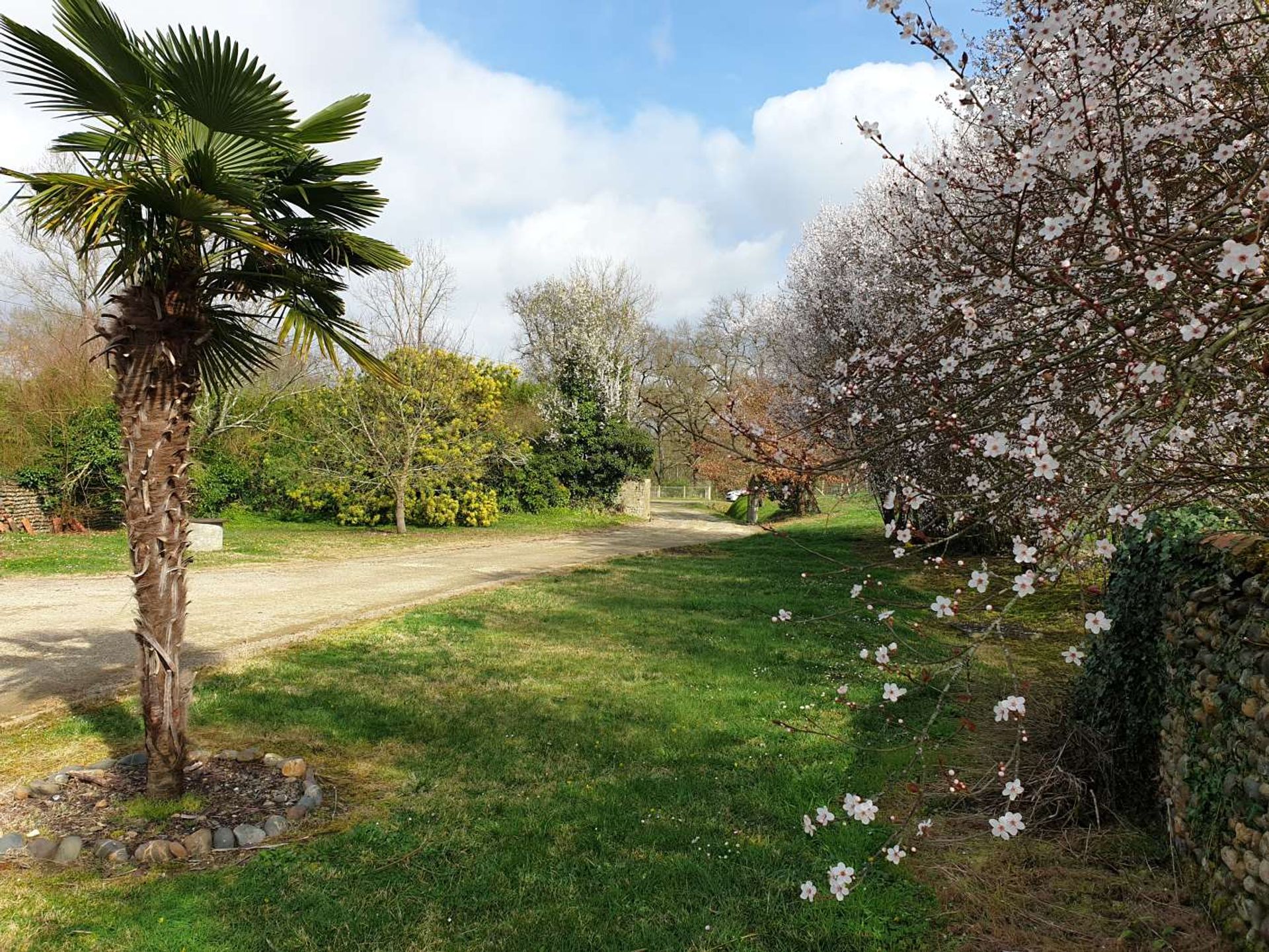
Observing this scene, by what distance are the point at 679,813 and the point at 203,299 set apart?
374cm

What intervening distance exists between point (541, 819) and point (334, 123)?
4.03 meters

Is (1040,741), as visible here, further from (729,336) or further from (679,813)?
(729,336)

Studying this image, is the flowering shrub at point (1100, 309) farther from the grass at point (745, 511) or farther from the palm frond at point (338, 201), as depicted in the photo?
the grass at point (745, 511)

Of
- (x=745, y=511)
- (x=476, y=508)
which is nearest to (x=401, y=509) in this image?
(x=476, y=508)

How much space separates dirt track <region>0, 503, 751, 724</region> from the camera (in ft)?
19.7

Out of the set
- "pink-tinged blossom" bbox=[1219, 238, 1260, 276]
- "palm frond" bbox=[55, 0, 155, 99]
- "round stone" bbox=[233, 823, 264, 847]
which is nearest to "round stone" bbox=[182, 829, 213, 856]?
"round stone" bbox=[233, 823, 264, 847]

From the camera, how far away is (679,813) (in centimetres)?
396

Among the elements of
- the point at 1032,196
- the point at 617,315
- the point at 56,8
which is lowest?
the point at 1032,196

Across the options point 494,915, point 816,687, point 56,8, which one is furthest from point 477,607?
point 56,8

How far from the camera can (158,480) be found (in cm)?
385

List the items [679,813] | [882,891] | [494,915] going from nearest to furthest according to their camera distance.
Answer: [494,915] < [882,891] < [679,813]

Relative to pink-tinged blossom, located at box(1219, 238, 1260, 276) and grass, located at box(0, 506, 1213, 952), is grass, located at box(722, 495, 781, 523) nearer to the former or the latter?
grass, located at box(0, 506, 1213, 952)

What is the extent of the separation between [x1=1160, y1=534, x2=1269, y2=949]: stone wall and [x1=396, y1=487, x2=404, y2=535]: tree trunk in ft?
53.5

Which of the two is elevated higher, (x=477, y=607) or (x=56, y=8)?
(x=56, y=8)
